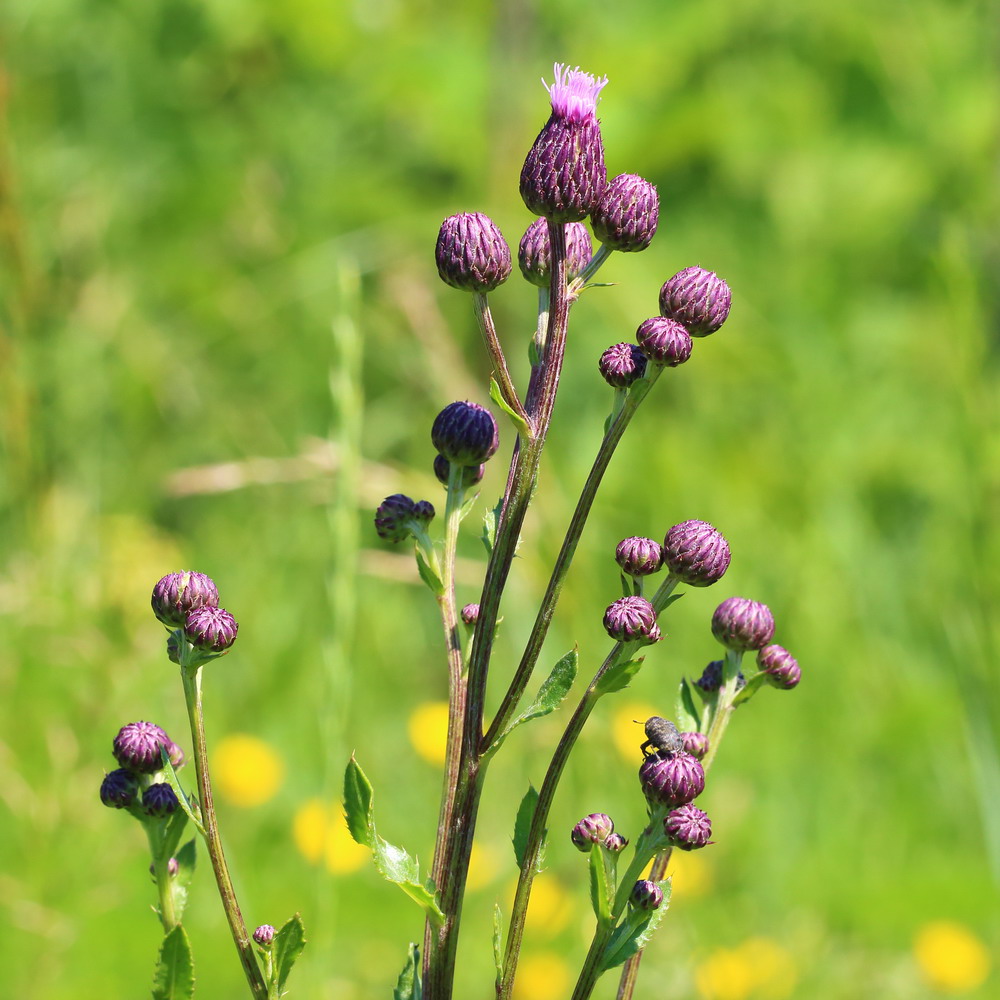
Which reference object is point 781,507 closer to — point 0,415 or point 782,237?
point 782,237

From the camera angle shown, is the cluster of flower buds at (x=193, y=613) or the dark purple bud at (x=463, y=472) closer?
the cluster of flower buds at (x=193, y=613)

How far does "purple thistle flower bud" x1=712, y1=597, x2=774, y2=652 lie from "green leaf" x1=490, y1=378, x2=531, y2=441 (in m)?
0.39

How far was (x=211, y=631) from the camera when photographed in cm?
137

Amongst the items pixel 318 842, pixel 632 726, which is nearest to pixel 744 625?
pixel 318 842

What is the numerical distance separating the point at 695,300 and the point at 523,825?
2.14 ft

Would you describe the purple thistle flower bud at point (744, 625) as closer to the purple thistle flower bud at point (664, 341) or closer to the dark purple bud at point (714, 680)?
the dark purple bud at point (714, 680)

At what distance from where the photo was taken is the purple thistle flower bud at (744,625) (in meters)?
1.61

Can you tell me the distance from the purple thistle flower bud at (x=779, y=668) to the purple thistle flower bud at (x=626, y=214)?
0.56 m

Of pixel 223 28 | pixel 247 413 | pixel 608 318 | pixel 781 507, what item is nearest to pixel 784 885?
pixel 781 507

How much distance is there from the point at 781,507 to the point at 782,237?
6.30ft

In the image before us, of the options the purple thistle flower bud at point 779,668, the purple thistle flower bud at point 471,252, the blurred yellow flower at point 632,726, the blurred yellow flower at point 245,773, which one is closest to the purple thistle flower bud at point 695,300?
the purple thistle flower bud at point 471,252

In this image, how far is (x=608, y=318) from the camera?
5.87m

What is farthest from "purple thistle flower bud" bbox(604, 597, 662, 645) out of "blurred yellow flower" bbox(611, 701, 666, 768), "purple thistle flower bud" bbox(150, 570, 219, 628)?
"blurred yellow flower" bbox(611, 701, 666, 768)

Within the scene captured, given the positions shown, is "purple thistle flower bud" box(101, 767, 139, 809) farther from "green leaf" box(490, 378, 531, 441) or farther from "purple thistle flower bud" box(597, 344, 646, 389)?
"purple thistle flower bud" box(597, 344, 646, 389)
